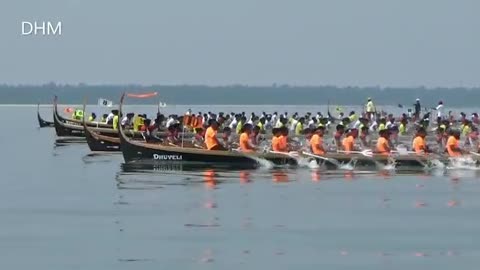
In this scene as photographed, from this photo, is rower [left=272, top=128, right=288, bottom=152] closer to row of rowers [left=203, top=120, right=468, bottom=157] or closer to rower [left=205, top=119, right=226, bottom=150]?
row of rowers [left=203, top=120, right=468, bottom=157]

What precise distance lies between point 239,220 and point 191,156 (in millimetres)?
10467

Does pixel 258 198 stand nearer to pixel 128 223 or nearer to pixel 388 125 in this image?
pixel 128 223

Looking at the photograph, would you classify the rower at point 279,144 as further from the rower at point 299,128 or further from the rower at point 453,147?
the rower at point 299,128

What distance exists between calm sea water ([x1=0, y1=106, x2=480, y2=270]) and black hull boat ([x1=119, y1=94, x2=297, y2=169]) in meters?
0.49

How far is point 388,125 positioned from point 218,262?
37489 mm

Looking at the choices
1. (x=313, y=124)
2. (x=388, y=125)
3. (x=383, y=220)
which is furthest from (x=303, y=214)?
(x=313, y=124)

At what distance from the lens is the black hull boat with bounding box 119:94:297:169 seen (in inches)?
1555

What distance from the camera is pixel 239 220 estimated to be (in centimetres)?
2919

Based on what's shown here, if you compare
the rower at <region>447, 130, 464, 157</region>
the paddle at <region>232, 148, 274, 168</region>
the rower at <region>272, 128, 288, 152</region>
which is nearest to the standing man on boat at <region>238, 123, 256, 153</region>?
the paddle at <region>232, 148, 274, 168</region>

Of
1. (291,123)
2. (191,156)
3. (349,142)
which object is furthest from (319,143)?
(291,123)

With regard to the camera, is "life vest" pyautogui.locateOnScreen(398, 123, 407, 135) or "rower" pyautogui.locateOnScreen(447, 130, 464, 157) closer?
"rower" pyautogui.locateOnScreen(447, 130, 464, 157)

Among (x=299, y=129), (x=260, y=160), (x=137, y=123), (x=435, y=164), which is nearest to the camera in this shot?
(x=260, y=160)

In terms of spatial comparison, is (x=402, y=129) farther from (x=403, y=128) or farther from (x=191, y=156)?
(x=191, y=156)

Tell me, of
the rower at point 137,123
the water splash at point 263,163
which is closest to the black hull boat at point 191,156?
the water splash at point 263,163
